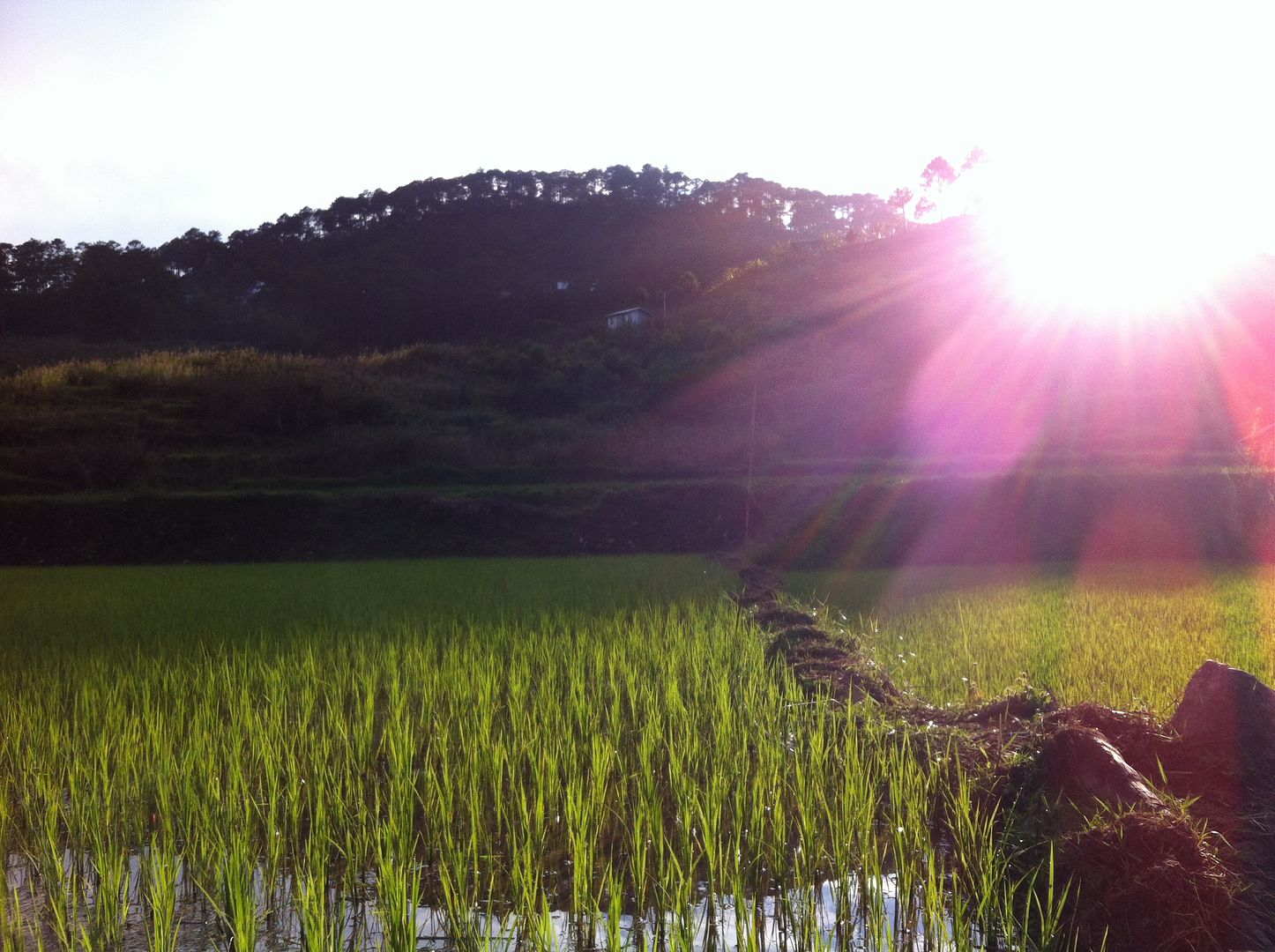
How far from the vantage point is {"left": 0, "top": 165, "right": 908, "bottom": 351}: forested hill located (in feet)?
99.1

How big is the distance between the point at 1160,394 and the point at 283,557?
18.7 metres

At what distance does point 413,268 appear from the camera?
33.9m

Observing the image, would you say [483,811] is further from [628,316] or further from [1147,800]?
[628,316]

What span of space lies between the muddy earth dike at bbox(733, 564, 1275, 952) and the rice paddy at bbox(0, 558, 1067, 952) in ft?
0.39

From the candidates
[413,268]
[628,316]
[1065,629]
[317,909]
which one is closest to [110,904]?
[317,909]

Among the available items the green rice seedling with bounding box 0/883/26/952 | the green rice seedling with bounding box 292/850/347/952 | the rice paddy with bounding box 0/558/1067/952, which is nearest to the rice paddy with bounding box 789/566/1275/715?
the rice paddy with bounding box 0/558/1067/952

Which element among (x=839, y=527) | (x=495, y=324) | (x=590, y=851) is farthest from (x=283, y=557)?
(x=495, y=324)

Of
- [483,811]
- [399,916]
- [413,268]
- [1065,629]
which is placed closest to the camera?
[399,916]

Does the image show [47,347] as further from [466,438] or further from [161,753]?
[161,753]

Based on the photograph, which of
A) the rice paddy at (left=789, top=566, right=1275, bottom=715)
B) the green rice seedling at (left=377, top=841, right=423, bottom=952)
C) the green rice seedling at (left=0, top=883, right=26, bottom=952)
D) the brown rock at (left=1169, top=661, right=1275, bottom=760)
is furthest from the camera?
the rice paddy at (left=789, top=566, right=1275, bottom=715)

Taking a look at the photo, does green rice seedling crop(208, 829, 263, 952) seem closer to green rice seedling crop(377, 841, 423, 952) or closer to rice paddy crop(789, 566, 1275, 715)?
green rice seedling crop(377, 841, 423, 952)

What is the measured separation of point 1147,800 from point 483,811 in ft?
5.92

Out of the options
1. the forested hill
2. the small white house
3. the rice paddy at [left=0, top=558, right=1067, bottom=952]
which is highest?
the forested hill

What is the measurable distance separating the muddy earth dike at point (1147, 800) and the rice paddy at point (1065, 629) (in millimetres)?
682
